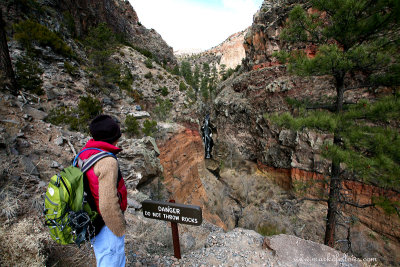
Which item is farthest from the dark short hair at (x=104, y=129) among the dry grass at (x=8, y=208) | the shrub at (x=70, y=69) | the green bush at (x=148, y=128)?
the shrub at (x=70, y=69)

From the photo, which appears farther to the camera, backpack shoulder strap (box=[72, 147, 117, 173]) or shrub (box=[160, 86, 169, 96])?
shrub (box=[160, 86, 169, 96])

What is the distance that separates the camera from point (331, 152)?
4.20 m

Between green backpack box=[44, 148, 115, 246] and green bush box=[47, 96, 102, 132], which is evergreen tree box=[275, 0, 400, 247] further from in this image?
green bush box=[47, 96, 102, 132]

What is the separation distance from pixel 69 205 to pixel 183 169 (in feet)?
31.7

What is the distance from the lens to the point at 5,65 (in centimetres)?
471

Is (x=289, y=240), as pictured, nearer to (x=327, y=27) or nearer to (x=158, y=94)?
(x=327, y=27)

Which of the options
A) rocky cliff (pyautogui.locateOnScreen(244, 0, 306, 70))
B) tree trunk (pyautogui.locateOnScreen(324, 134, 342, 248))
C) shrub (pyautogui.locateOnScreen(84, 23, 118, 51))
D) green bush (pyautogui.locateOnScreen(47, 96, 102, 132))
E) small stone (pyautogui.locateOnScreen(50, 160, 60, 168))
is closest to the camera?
small stone (pyautogui.locateOnScreen(50, 160, 60, 168))

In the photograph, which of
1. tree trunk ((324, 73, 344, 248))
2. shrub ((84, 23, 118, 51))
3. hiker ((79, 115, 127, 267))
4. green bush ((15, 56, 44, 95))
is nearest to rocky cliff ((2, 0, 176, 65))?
shrub ((84, 23, 118, 51))

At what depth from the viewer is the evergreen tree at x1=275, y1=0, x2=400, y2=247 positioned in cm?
366

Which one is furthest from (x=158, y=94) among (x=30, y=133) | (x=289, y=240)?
(x=289, y=240)

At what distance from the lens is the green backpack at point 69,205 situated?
1291 millimetres

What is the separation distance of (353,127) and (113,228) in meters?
5.22

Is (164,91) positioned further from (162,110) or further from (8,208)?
(8,208)

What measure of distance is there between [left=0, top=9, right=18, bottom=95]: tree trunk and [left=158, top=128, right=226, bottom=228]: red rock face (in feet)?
19.4
